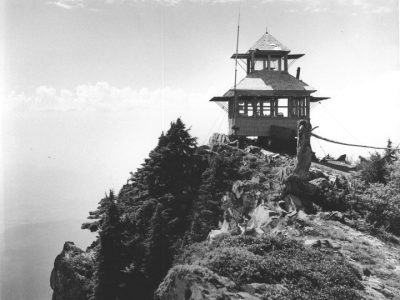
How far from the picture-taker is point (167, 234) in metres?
26.9

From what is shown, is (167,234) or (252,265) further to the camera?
(167,234)

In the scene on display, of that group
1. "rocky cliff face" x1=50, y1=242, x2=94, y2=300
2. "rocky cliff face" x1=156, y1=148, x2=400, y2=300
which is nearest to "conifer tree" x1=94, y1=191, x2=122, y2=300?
"rocky cliff face" x1=50, y1=242, x2=94, y2=300

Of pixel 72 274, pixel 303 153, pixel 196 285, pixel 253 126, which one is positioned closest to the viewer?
pixel 196 285

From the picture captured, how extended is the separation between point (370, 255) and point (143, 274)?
12.3 metres

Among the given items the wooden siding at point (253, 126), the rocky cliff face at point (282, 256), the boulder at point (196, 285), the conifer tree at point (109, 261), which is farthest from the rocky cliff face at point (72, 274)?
the wooden siding at point (253, 126)

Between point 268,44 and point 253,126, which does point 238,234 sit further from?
point 268,44

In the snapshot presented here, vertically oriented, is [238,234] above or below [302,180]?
below

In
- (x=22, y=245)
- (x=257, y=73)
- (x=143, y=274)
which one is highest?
(x=257, y=73)

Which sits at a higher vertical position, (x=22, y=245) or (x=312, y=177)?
(x=312, y=177)

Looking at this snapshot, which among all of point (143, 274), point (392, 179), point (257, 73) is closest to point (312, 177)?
point (392, 179)

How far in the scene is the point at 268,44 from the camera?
4209 centimetres

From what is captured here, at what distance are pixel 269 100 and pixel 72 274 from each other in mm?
22900

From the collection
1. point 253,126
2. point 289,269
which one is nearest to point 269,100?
point 253,126

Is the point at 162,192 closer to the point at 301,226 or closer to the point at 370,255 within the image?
the point at 301,226
